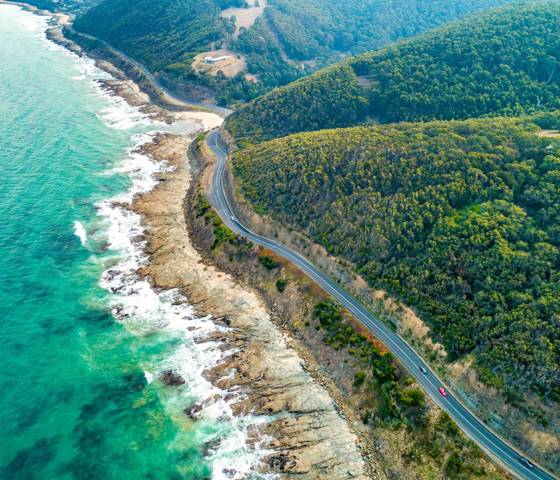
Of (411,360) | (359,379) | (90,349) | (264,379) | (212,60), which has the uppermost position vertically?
(212,60)

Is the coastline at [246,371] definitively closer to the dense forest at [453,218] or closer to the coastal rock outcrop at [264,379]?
the coastal rock outcrop at [264,379]

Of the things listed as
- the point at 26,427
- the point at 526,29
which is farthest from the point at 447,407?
the point at 526,29

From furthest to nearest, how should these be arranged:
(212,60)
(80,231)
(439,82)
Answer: (212,60) < (439,82) < (80,231)

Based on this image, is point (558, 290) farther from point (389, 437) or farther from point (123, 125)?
point (123, 125)

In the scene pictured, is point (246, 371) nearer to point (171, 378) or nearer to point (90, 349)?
point (171, 378)

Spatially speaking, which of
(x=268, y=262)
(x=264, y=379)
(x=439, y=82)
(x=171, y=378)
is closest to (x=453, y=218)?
(x=268, y=262)

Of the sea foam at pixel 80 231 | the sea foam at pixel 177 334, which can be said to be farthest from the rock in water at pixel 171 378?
the sea foam at pixel 80 231

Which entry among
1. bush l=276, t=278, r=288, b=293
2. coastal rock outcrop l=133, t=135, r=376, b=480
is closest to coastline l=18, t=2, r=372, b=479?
coastal rock outcrop l=133, t=135, r=376, b=480

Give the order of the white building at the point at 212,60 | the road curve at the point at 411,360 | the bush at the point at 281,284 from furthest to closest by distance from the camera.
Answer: the white building at the point at 212,60, the bush at the point at 281,284, the road curve at the point at 411,360
